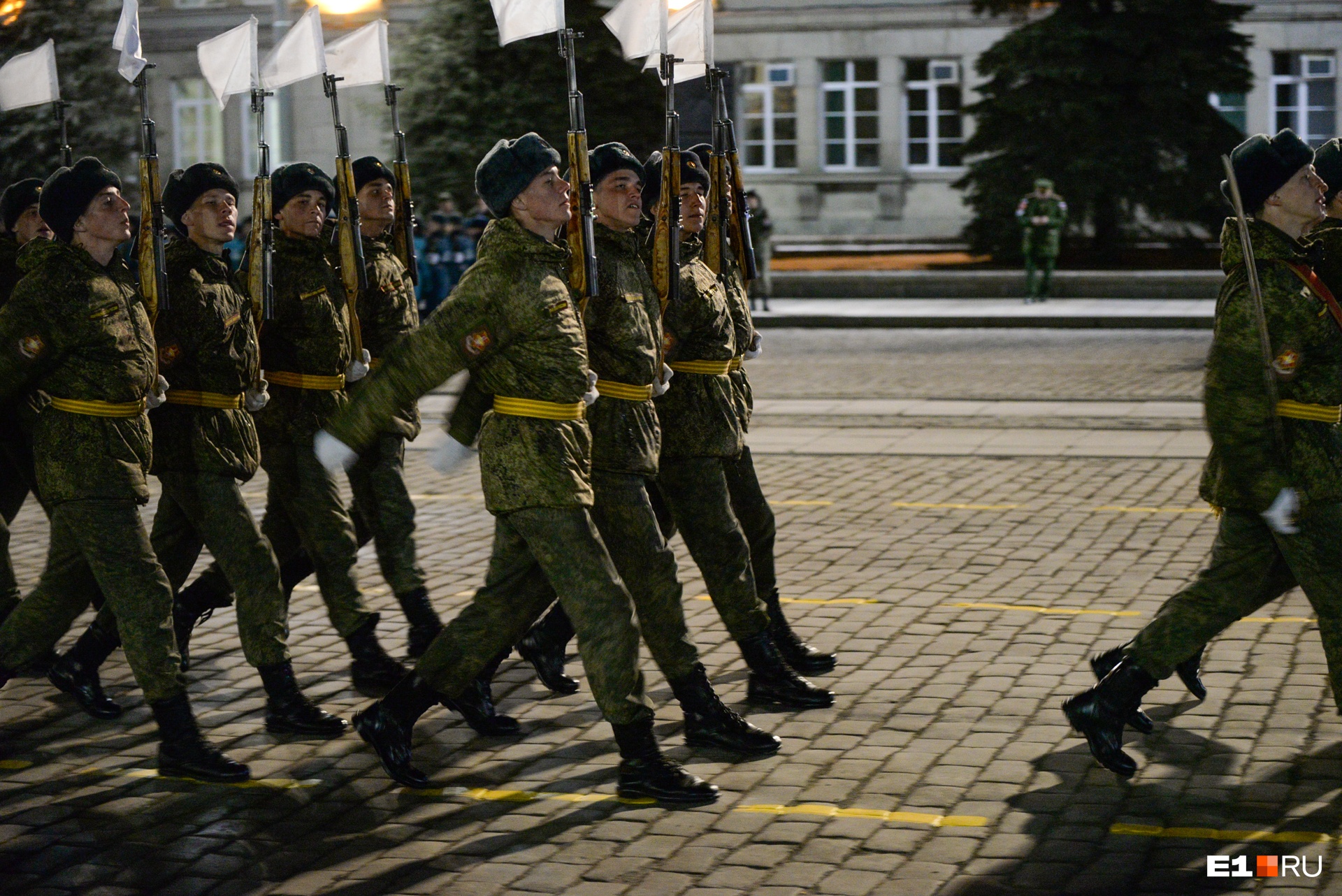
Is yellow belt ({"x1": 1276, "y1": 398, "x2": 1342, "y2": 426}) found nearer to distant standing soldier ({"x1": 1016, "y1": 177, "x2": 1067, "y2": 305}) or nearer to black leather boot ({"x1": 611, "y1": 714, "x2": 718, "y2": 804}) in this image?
black leather boot ({"x1": 611, "y1": 714, "x2": 718, "y2": 804})

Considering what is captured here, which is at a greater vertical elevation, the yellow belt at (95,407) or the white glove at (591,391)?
the white glove at (591,391)

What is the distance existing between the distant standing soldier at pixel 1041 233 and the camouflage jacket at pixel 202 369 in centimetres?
1982

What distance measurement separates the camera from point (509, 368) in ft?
17.4

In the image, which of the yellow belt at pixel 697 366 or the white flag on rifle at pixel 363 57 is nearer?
the yellow belt at pixel 697 366

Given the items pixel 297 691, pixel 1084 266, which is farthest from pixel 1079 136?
pixel 297 691

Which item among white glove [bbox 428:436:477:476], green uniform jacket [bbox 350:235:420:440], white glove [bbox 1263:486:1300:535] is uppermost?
green uniform jacket [bbox 350:235:420:440]

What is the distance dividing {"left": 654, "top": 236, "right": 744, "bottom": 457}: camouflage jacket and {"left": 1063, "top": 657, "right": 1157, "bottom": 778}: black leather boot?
152 cm

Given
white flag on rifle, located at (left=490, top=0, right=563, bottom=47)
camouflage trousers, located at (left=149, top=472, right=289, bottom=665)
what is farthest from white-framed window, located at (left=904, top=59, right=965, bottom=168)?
camouflage trousers, located at (left=149, top=472, right=289, bottom=665)

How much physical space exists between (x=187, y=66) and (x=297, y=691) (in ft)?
121

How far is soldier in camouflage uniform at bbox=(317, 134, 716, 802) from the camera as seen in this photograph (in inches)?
206

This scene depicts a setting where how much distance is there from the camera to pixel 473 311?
207 inches

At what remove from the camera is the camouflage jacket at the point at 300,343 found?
22.1 ft

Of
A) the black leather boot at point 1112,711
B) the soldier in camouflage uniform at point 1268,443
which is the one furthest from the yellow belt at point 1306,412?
the black leather boot at point 1112,711

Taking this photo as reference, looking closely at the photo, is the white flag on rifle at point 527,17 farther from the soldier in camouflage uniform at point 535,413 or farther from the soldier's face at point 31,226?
the soldier's face at point 31,226
